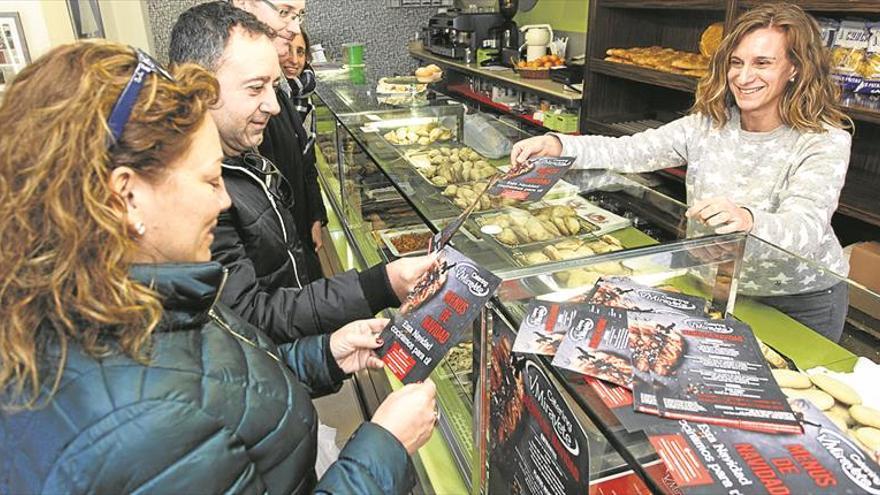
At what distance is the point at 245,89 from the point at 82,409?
3.14 ft

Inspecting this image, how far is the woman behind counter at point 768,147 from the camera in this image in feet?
4.69

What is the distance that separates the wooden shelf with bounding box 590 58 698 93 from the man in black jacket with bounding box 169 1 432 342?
2.50 metres

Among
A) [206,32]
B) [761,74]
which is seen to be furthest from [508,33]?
[206,32]

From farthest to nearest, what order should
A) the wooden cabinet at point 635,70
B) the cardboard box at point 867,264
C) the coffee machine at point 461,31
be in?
the coffee machine at point 461,31
the wooden cabinet at point 635,70
the cardboard box at point 867,264

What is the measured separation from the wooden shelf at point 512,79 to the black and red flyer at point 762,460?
12.3 feet

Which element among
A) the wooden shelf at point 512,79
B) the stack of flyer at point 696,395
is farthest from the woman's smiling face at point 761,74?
the wooden shelf at point 512,79

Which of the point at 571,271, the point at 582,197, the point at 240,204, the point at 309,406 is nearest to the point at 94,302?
the point at 309,406

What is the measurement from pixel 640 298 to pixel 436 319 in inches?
15.1

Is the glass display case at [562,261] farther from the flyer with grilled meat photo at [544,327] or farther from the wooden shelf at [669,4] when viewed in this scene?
Answer: the wooden shelf at [669,4]

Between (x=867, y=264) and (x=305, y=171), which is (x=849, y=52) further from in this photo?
(x=305, y=171)

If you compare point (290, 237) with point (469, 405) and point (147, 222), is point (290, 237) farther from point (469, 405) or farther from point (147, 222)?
point (147, 222)

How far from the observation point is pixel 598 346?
3.05 ft

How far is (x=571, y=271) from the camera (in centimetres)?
119

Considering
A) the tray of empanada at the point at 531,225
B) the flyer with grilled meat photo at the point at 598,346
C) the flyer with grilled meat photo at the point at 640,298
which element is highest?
the flyer with grilled meat photo at the point at 598,346
